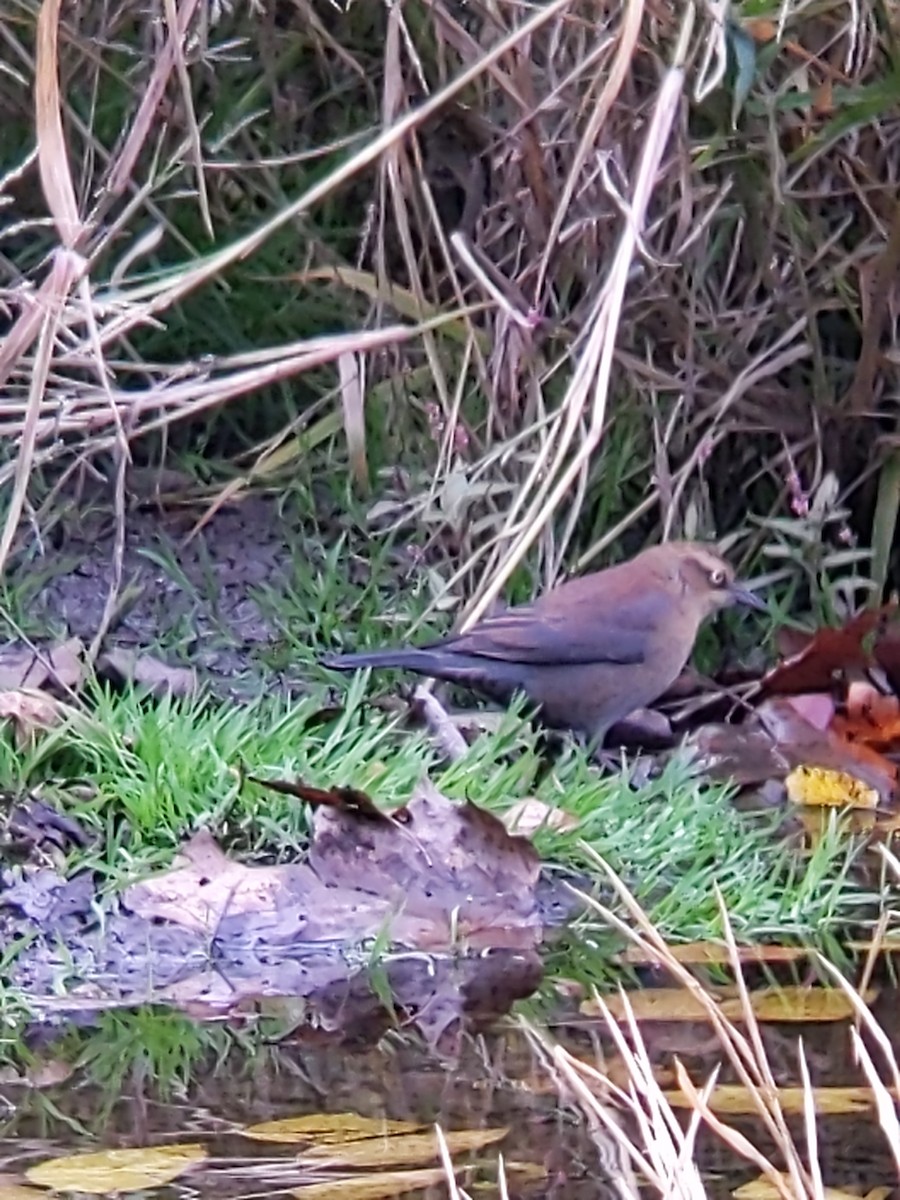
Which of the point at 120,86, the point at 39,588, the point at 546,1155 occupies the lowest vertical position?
the point at 39,588

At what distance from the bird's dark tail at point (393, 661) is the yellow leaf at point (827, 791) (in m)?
0.78

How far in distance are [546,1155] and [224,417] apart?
132 inches

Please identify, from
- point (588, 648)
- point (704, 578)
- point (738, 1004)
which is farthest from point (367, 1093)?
point (704, 578)

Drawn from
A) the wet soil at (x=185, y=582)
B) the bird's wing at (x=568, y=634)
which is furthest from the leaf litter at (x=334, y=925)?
the wet soil at (x=185, y=582)

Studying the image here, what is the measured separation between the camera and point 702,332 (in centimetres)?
532

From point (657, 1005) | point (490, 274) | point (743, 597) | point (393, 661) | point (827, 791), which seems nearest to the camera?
point (657, 1005)

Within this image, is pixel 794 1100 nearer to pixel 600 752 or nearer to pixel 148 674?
pixel 600 752

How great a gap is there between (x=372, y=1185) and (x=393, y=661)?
2072 mm

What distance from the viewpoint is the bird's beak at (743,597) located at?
204 inches

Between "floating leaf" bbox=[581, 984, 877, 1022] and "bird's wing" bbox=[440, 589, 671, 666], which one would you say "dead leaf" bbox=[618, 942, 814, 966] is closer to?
"floating leaf" bbox=[581, 984, 877, 1022]

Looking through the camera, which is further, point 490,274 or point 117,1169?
point 490,274

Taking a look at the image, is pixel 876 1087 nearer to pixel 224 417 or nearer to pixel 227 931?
pixel 227 931

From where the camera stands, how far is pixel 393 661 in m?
4.71

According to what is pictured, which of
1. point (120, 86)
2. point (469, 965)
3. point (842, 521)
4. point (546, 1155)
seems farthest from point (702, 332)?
point (546, 1155)
